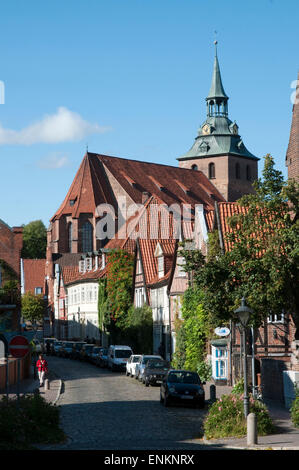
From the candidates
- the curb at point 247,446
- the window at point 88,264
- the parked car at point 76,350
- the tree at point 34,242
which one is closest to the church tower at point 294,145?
the curb at point 247,446

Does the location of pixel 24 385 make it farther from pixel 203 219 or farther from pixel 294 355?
pixel 294 355

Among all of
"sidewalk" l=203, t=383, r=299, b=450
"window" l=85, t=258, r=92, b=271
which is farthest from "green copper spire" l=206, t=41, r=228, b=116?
"sidewalk" l=203, t=383, r=299, b=450

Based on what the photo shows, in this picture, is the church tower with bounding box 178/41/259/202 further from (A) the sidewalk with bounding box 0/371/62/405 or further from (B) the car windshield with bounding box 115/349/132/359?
(A) the sidewalk with bounding box 0/371/62/405

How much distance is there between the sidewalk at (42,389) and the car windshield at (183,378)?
4040mm

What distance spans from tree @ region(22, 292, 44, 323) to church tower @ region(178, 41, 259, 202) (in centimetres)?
3553

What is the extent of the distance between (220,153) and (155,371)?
8808cm

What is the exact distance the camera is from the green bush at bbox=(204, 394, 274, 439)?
58.6 feet

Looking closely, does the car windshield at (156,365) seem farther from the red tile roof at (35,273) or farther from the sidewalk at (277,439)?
the red tile roof at (35,273)

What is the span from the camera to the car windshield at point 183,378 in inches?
1034

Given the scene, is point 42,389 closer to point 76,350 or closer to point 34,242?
point 76,350

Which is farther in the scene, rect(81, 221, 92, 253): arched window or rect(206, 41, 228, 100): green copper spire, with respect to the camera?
rect(206, 41, 228, 100): green copper spire

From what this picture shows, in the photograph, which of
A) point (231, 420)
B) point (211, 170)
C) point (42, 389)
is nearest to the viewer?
point (231, 420)

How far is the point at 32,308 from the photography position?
317 ft

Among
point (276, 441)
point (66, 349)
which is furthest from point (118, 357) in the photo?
point (276, 441)
